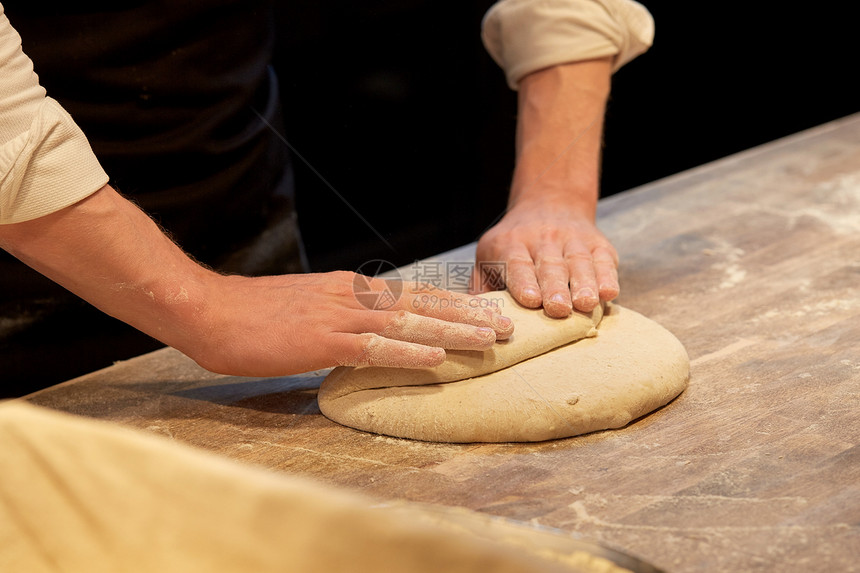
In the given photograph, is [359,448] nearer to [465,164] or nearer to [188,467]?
[188,467]

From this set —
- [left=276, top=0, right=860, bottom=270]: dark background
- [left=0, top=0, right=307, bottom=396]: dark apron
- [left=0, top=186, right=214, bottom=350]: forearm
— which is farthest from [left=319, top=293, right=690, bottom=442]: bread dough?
[left=276, top=0, right=860, bottom=270]: dark background

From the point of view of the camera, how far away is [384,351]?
3.93ft

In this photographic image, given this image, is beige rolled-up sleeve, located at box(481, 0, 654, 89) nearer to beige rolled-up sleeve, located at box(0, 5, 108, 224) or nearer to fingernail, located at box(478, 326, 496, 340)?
fingernail, located at box(478, 326, 496, 340)

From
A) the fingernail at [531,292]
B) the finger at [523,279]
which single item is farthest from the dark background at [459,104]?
the fingernail at [531,292]

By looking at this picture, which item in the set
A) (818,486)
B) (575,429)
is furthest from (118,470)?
(818,486)

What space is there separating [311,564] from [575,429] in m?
0.63

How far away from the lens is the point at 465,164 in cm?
288

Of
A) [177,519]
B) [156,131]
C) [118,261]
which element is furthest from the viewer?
[156,131]

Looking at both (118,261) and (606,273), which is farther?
(606,273)

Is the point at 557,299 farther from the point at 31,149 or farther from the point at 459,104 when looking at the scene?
the point at 459,104

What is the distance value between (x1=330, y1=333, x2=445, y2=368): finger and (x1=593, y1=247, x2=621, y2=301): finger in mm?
376

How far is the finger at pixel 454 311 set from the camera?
1.25m

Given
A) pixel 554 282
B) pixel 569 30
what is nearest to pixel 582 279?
pixel 554 282

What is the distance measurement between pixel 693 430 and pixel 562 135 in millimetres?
823
